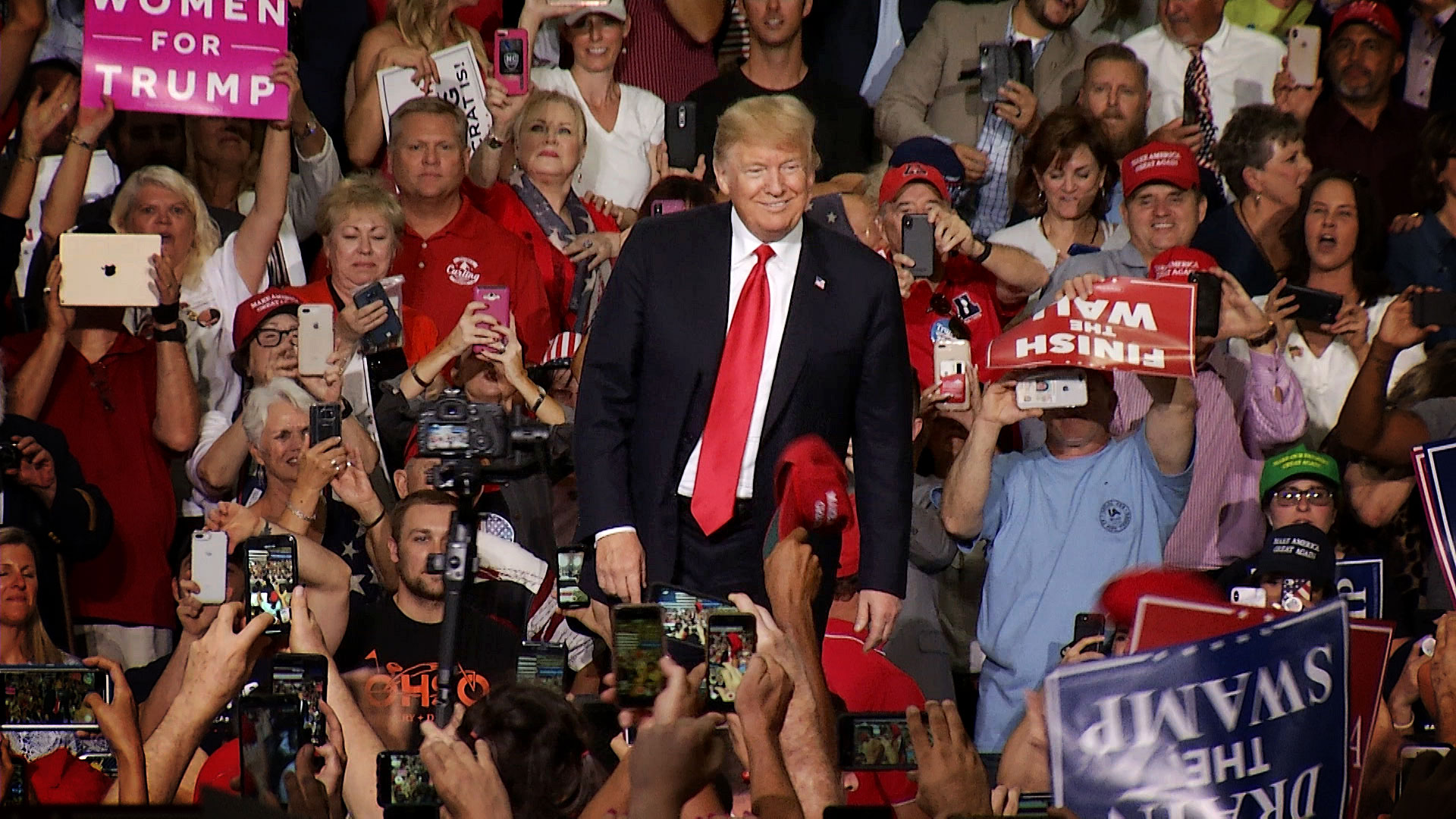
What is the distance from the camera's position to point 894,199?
5.67 m

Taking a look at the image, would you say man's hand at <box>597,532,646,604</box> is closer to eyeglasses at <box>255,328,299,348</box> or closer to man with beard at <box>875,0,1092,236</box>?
eyeglasses at <box>255,328,299,348</box>

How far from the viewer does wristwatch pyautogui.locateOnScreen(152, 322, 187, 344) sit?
214 inches

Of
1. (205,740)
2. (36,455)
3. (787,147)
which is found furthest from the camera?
(36,455)

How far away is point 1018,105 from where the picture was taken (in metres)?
6.23

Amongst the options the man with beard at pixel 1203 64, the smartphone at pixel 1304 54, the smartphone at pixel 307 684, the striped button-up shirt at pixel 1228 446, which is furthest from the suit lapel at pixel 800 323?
the smartphone at pixel 1304 54

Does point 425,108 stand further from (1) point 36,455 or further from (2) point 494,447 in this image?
(2) point 494,447

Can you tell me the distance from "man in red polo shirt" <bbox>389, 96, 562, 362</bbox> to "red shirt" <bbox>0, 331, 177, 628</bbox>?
2.75 feet

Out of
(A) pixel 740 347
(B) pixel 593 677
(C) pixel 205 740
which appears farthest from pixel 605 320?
(C) pixel 205 740

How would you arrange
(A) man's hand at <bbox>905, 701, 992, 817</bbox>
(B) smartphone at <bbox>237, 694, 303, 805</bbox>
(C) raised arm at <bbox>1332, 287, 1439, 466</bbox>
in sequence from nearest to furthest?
(A) man's hand at <bbox>905, 701, 992, 817</bbox>
(B) smartphone at <bbox>237, 694, 303, 805</bbox>
(C) raised arm at <bbox>1332, 287, 1439, 466</bbox>

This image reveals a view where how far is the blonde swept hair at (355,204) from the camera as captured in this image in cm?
564

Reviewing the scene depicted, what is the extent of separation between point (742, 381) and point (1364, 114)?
12.1 feet

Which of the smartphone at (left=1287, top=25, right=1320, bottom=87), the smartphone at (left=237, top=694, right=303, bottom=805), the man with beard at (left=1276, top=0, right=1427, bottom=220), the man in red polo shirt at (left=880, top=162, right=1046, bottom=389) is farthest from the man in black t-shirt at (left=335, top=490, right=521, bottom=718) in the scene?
the man with beard at (left=1276, top=0, right=1427, bottom=220)

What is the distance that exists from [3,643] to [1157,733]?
2.97 m

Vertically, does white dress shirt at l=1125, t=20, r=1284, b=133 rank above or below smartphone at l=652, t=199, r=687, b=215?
above
